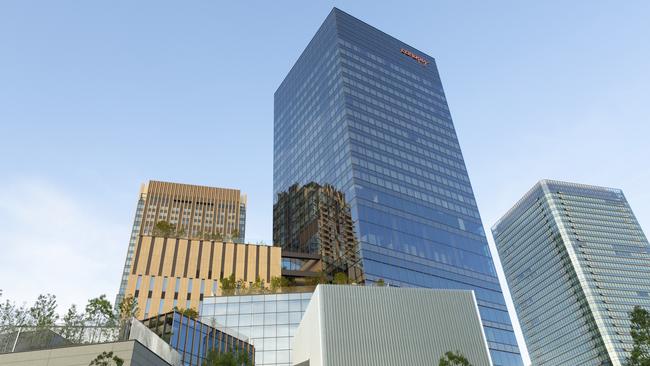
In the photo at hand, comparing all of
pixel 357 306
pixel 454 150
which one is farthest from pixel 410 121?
pixel 357 306

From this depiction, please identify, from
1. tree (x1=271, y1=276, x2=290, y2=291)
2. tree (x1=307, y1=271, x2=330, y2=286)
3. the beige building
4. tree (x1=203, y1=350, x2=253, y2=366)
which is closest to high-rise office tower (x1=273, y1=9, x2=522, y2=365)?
tree (x1=307, y1=271, x2=330, y2=286)

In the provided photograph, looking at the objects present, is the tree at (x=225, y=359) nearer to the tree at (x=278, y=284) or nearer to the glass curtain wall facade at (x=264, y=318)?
the glass curtain wall facade at (x=264, y=318)

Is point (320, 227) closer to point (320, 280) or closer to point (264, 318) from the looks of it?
point (320, 280)

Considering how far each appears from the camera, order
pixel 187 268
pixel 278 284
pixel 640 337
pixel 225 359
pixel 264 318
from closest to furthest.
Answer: pixel 640 337 → pixel 225 359 → pixel 264 318 → pixel 278 284 → pixel 187 268

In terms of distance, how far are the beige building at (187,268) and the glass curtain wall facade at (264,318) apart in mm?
11363

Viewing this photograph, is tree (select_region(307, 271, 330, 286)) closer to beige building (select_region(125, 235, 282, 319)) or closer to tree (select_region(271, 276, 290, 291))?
tree (select_region(271, 276, 290, 291))

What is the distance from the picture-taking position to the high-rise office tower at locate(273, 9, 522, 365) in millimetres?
87875

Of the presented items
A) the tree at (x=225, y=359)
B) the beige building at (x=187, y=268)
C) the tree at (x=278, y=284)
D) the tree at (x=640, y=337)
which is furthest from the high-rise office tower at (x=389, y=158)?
the tree at (x=640, y=337)

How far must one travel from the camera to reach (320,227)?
96375mm

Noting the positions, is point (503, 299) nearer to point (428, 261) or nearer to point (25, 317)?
point (428, 261)

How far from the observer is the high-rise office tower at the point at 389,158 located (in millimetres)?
87875

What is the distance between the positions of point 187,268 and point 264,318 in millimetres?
25051

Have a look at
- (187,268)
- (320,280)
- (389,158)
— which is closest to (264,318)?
(320,280)

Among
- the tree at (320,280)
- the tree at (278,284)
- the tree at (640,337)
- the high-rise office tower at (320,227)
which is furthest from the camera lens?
the high-rise office tower at (320,227)
